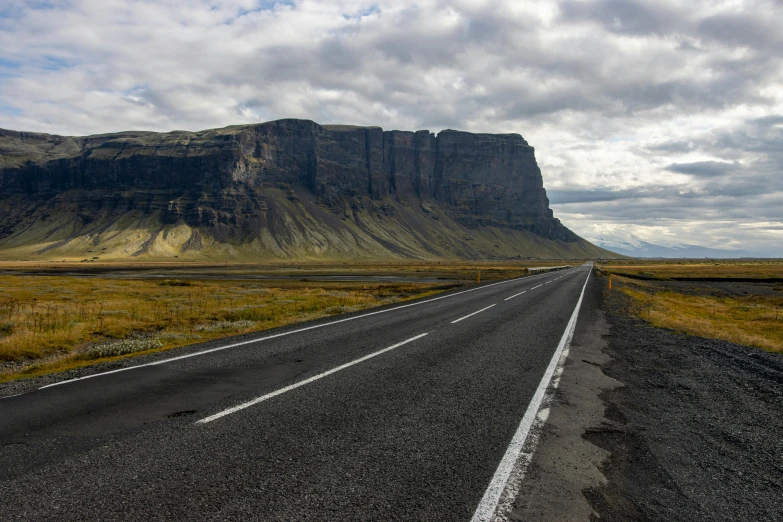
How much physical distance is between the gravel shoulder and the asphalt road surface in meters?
0.58

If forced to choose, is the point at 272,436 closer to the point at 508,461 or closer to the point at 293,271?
the point at 508,461

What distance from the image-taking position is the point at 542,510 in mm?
3977

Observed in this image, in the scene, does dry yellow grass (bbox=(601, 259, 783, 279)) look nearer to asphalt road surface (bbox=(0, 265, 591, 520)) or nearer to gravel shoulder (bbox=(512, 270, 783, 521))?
gravel shoulder (bbox=(512, 270, 783, 521))

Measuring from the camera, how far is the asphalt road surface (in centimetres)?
396

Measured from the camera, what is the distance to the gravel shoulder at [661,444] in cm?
413

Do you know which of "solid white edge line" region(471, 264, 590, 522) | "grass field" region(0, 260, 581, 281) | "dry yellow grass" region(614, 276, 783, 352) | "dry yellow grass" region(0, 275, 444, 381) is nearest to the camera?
"solid white edge line" region(471, 264, 590, 522)

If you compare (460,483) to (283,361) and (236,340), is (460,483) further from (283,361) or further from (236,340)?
(236,340)

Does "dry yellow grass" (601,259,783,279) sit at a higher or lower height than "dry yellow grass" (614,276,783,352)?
higher

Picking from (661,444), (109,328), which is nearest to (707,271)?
(661,444)

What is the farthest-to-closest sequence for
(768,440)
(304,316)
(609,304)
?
(609,304) → (304,316) → (768,440)


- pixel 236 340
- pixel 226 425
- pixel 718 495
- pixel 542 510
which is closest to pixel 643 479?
pixel 718 495

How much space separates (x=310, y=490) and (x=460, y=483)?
1412 millimetres

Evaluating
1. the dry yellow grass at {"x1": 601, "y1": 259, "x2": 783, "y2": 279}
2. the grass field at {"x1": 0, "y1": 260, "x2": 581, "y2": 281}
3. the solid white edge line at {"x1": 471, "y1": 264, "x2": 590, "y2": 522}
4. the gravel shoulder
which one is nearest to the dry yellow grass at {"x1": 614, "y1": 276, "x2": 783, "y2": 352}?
the gravel shoulder

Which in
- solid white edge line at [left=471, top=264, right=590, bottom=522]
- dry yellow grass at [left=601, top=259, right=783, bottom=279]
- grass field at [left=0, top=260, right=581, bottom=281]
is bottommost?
A: grass field at [left=0, top=260, right=581, bottom=281]
